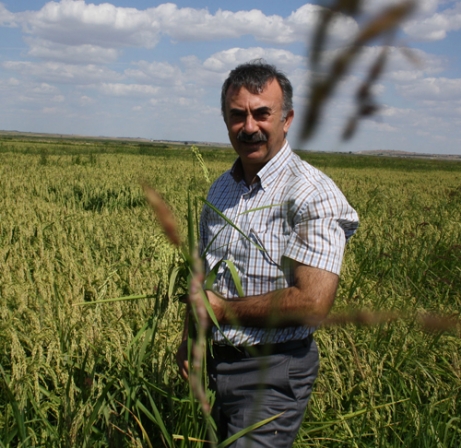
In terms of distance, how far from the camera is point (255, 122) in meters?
1.44

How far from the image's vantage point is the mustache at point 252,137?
145 cm

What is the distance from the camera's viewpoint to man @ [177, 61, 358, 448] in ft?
4.56

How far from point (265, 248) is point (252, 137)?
0.30 m

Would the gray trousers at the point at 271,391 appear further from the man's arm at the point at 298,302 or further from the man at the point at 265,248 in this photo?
the man's arm at the point at 298,302

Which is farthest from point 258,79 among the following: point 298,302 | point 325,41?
point 325,41

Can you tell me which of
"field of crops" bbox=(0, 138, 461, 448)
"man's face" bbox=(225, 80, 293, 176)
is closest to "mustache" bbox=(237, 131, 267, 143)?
"man's face" bbox=(225, 80, 293, 176)

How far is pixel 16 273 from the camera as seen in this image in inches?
140

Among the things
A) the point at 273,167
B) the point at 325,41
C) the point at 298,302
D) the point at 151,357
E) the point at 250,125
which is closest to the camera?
the point at 325,41

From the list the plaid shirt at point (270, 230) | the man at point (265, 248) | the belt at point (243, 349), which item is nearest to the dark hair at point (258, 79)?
the man at point (265, 248)

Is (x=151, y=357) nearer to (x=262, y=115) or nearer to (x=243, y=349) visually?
(x=243, y=349)

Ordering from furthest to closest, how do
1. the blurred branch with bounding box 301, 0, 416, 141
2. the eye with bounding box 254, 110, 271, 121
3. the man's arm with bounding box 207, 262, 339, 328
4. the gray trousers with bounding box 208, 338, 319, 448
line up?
the gray trousers with bounding box 208, 338, 319, 448 < the eye with bounding box 254, 110, 271, 121 < the man's arm with bounding box 207, 262, 339, 328 < the blurred branch with bounding box 301, 0, 416, 141

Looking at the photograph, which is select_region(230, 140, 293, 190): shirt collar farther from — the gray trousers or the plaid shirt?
the gray trousers

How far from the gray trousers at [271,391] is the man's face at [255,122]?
61cm

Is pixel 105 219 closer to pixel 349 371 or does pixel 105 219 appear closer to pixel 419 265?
pixel 419 265
